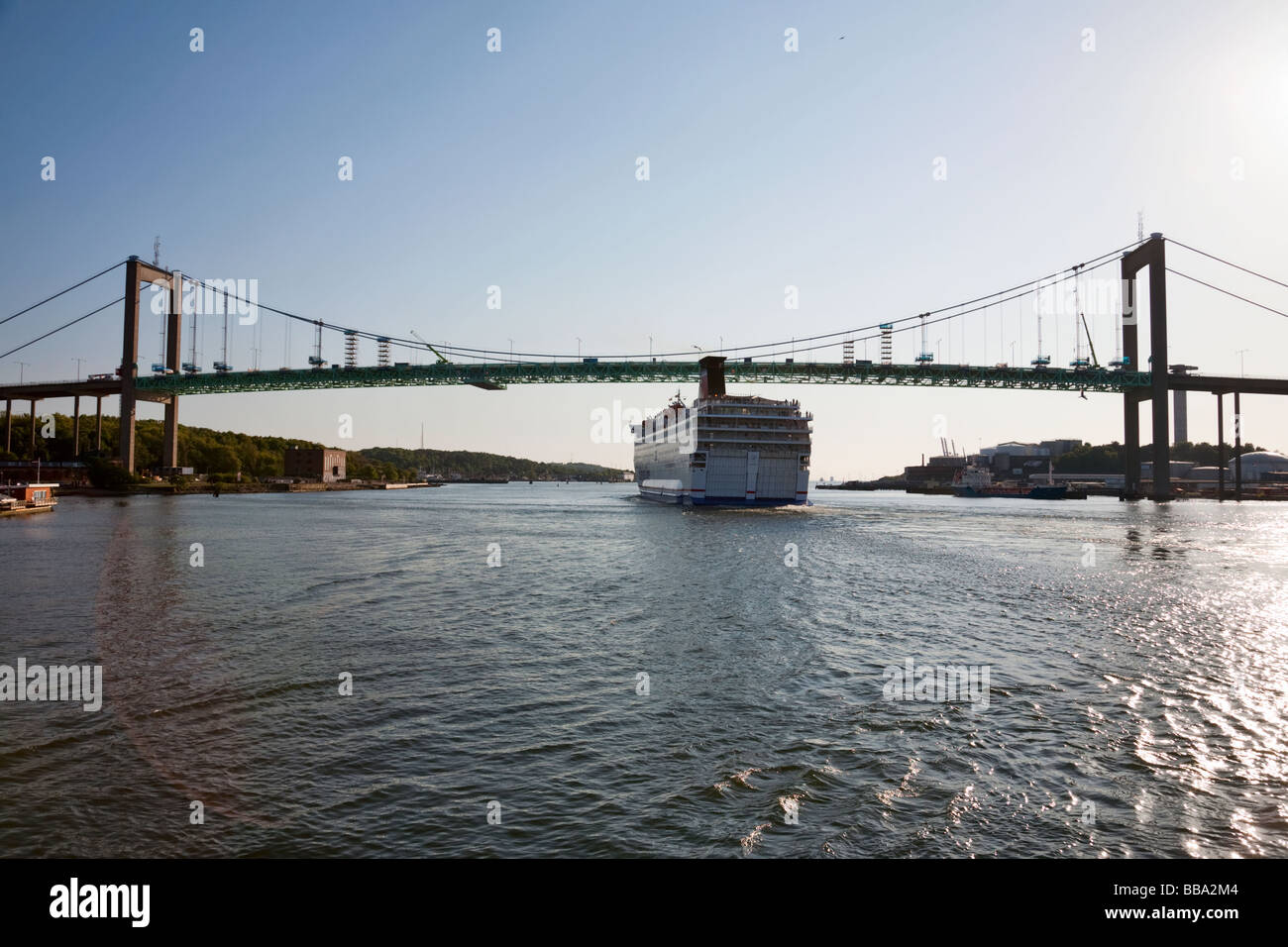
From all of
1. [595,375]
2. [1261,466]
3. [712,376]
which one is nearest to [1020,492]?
[1261,466]

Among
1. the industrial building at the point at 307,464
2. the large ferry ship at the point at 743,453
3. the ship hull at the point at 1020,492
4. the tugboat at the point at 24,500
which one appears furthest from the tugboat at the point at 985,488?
the industrial building at the point at 307,464

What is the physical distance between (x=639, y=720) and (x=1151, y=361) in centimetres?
10055

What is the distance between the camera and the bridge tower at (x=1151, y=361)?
84.9m

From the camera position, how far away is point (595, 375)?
10312 centimetres

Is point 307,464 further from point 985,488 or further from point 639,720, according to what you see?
point 639,720

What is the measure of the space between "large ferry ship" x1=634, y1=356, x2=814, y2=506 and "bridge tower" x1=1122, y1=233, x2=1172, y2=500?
1779 inches

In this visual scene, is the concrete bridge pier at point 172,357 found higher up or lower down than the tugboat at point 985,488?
higher up

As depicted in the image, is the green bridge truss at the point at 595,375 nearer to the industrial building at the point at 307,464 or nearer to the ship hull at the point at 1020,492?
the ship hull at the point at 1020,492

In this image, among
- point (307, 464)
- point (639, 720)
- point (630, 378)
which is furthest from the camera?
point (307, 464)

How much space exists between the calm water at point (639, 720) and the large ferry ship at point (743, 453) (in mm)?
50995

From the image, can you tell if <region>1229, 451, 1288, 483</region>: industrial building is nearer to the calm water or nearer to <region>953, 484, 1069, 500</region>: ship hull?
<region>953, 484, 1069, 500</region>: ship hull

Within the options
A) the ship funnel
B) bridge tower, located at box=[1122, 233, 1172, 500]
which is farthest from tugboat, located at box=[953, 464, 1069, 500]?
the ship funnel

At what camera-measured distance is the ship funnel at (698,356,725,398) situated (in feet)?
306
